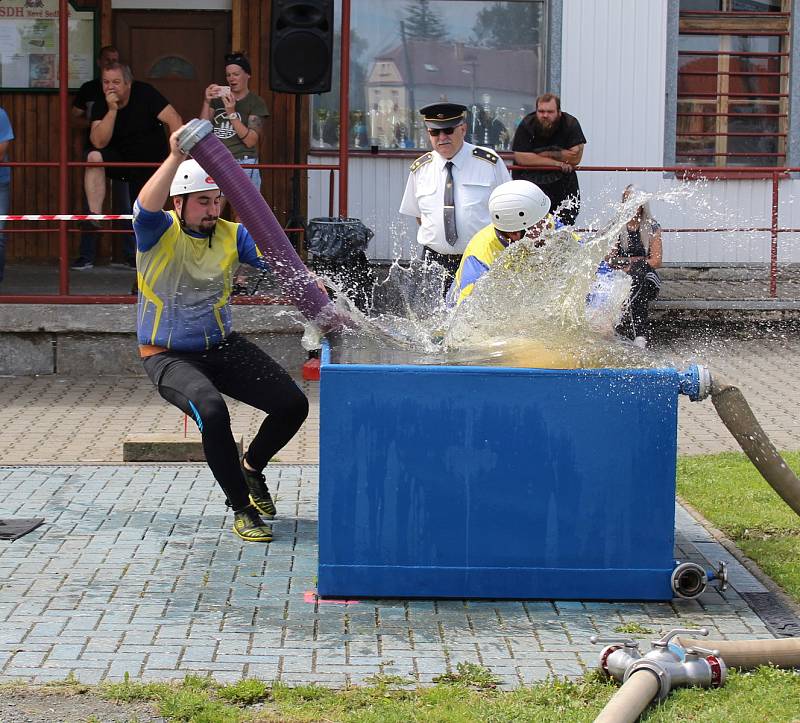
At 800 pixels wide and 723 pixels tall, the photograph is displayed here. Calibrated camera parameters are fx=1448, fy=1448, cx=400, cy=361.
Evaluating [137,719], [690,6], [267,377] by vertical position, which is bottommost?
[137,719]

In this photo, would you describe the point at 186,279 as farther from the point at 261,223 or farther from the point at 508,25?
the point at 508,25

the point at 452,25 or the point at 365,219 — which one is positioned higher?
the point at 452,25

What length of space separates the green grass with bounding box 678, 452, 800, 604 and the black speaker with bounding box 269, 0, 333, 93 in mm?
5061

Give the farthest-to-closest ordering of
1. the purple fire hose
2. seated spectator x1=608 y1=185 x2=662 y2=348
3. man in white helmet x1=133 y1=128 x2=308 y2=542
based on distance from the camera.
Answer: seated spectator x1=608 y1=185 x2=662 y2=348 < man in white helmet x1=133 y1=128 x2=308 y2=542 < the purple fire hose

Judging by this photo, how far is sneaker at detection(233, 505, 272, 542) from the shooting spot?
703 centimetres

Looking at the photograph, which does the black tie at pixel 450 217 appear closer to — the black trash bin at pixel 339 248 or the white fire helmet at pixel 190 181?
the black trash bin at pixel 339 248

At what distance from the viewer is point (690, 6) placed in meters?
15.2

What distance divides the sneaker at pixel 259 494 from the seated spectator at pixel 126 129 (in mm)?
6113

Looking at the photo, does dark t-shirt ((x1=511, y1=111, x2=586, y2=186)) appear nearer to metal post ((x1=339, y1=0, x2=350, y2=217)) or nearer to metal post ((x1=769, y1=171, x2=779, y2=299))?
metal post ((x1=339, y1=0, x2=350, y2=217))

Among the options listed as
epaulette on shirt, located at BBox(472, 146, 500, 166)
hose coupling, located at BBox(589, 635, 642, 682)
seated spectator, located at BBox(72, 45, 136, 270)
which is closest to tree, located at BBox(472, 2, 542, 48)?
seated spectator, located at BBox(72, 45, 136, 270)

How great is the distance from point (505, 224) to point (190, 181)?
1.52 m

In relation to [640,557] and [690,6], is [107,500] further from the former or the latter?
[690,6]

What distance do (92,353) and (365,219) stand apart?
3.73 m

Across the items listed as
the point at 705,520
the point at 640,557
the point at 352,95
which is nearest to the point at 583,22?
the point at 352,95
